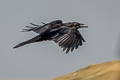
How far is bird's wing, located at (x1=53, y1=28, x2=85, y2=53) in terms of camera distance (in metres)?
21.8

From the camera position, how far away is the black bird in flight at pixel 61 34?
22.1 m

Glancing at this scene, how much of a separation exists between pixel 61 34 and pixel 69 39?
524 millimetres

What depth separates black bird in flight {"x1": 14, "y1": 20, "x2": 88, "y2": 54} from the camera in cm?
2209

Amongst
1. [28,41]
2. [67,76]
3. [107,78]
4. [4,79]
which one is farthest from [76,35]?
[4,79]

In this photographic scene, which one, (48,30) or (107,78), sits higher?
(48,30)

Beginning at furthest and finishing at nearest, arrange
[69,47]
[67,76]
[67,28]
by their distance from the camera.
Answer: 1. [67,28]
2. [69,47]
3. [67,76]

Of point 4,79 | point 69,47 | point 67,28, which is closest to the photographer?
point 69,47

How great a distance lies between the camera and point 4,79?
5856cm

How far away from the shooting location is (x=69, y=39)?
22484mm

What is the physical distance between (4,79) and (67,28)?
36.6m

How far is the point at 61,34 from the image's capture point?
2267 centimetres

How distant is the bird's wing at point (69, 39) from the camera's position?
71.4 ft

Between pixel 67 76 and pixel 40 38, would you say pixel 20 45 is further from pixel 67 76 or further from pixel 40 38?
pixel 67 76

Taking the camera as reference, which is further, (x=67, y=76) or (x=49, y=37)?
(x=49, y=37)
